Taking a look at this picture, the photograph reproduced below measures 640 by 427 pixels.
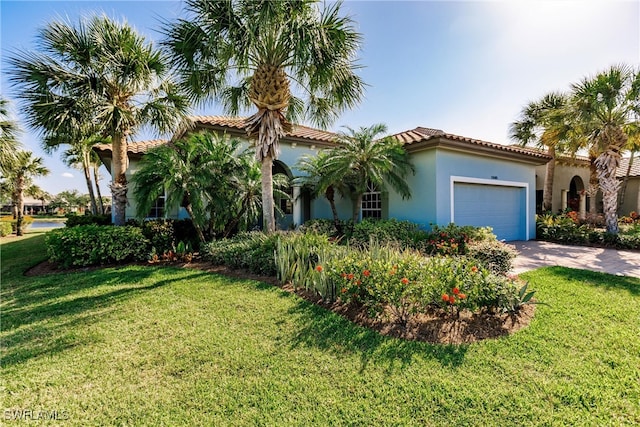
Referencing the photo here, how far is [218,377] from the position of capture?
3.51m

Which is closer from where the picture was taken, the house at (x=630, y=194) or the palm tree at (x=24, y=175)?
the house at (x=630, y=194)

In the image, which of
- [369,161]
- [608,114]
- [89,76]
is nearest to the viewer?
[89,76]

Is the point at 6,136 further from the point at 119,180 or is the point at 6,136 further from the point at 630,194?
the point at 630,194

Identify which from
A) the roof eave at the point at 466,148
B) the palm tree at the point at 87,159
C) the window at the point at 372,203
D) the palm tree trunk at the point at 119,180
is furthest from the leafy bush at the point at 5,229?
the roof eave at the point at 466,148

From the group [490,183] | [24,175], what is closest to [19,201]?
[24,175]

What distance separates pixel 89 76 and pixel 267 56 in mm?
6254

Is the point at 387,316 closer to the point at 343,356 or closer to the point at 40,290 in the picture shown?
the point at 343,356

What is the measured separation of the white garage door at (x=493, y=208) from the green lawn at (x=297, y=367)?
21.5ft

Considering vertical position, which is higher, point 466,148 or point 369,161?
point 466,148

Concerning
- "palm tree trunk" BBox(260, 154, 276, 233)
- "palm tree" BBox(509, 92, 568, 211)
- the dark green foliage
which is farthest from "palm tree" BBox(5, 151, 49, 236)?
"palm tree" BBox(509, 92, 568, 211)

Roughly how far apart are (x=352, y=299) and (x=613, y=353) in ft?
12.5

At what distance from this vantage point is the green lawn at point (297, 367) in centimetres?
292

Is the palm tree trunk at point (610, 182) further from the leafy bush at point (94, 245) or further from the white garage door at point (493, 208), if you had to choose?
the leafy bush at point (94, 245)

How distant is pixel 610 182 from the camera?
1305 cm
